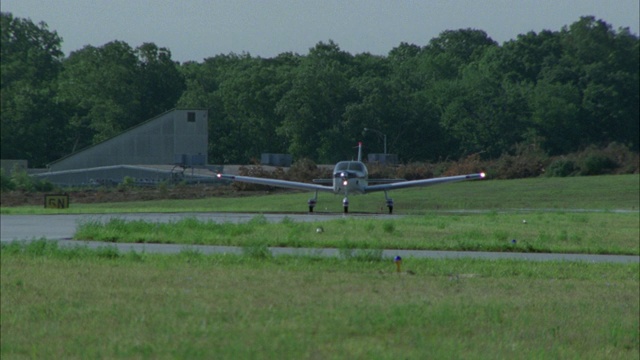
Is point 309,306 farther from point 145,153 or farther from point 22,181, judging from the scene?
point 145,153

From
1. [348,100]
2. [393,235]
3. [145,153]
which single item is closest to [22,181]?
[145,153]

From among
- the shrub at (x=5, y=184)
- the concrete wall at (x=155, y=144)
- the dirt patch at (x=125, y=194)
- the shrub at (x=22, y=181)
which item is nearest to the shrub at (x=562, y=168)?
the dirt patch at (x=125, y=194)

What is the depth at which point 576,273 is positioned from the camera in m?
15.0

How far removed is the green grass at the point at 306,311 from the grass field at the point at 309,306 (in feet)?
0.07

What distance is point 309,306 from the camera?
10.5 meters

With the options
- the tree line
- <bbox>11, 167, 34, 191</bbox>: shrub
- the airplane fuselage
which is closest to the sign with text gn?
the airplane fuselage

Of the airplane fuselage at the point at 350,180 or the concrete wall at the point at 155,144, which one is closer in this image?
the airplane fuselage at the point at 350,180

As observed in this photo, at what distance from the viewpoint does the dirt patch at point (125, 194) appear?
5156 centimetres

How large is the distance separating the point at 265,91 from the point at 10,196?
116 feet

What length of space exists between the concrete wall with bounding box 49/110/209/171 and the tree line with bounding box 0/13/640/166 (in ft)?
24.8

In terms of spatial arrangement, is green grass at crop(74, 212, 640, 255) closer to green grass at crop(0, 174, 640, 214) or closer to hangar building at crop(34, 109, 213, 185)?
green grass at crop(0, 174, 640, 214)

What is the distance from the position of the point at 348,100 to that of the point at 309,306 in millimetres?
70158

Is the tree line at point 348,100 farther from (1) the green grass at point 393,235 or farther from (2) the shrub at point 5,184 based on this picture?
(1) the green grass at point 393,235

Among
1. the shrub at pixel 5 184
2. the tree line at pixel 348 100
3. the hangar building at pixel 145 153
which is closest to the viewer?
the shrub at pixel 5 184
